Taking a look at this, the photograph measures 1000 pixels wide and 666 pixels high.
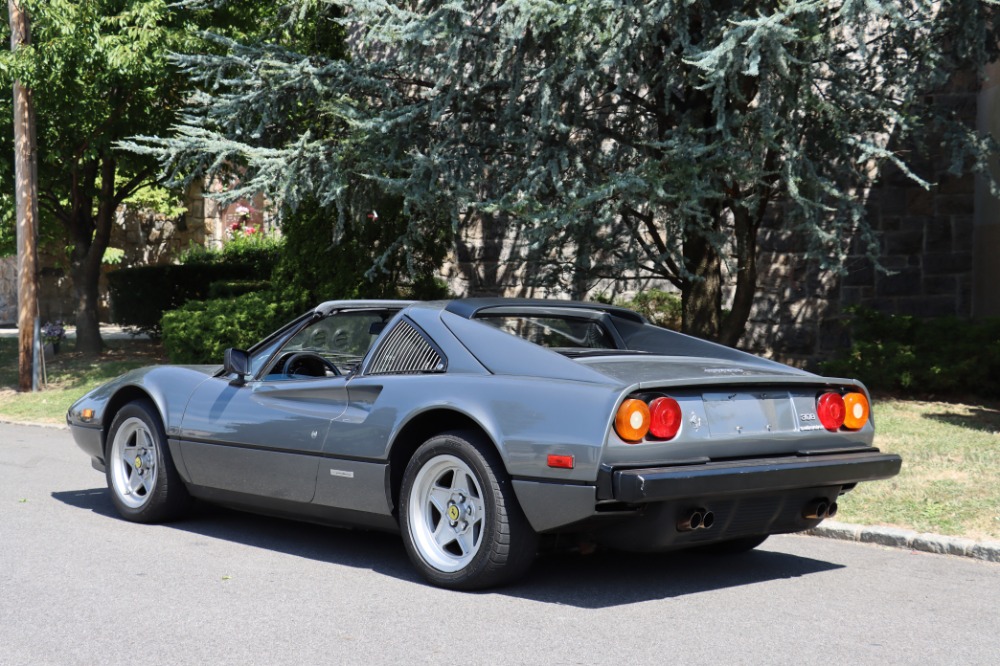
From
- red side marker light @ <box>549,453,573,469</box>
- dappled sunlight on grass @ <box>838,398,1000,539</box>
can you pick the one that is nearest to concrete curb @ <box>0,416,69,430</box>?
dappled sunlight on grass @ <box>838,398,1000,539</box>

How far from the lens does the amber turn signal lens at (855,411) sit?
5.79 m

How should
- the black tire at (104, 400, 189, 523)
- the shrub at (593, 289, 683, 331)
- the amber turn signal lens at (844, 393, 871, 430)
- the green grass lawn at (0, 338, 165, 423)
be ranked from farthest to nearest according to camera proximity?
the shrub at (593, 289, 683, 331) < the green grass lawn at (0, 338, 165, 423) < the black tire at (104, 400, 189, 523) < the amber turn signal lens at (844, 393, 871, 430)

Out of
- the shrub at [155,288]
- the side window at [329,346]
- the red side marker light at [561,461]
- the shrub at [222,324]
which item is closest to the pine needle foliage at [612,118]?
the shrub at [222,324]

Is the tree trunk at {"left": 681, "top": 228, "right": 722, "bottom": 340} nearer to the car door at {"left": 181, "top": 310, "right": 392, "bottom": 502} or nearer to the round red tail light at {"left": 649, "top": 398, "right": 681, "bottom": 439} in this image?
the car door at {"left": 181, "top": 310, "right": 392, "bottom": 502}

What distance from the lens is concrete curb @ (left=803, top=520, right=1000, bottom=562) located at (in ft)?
21.7

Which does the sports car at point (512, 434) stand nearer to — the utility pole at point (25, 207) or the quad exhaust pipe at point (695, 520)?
the quad exhaust pipe at point (695, 520)

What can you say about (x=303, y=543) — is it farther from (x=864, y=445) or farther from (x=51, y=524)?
(x=864, y=445)

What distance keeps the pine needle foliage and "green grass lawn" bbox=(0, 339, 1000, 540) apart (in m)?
1.77

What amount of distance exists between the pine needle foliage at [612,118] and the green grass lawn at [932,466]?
177cm

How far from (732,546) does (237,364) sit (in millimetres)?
2964

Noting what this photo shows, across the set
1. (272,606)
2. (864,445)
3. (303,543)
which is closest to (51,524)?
(303,543)

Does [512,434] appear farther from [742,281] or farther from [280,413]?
[742,281]

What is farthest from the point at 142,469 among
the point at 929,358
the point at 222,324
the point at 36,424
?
the point at 929,358

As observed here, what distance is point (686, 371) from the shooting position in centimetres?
546
